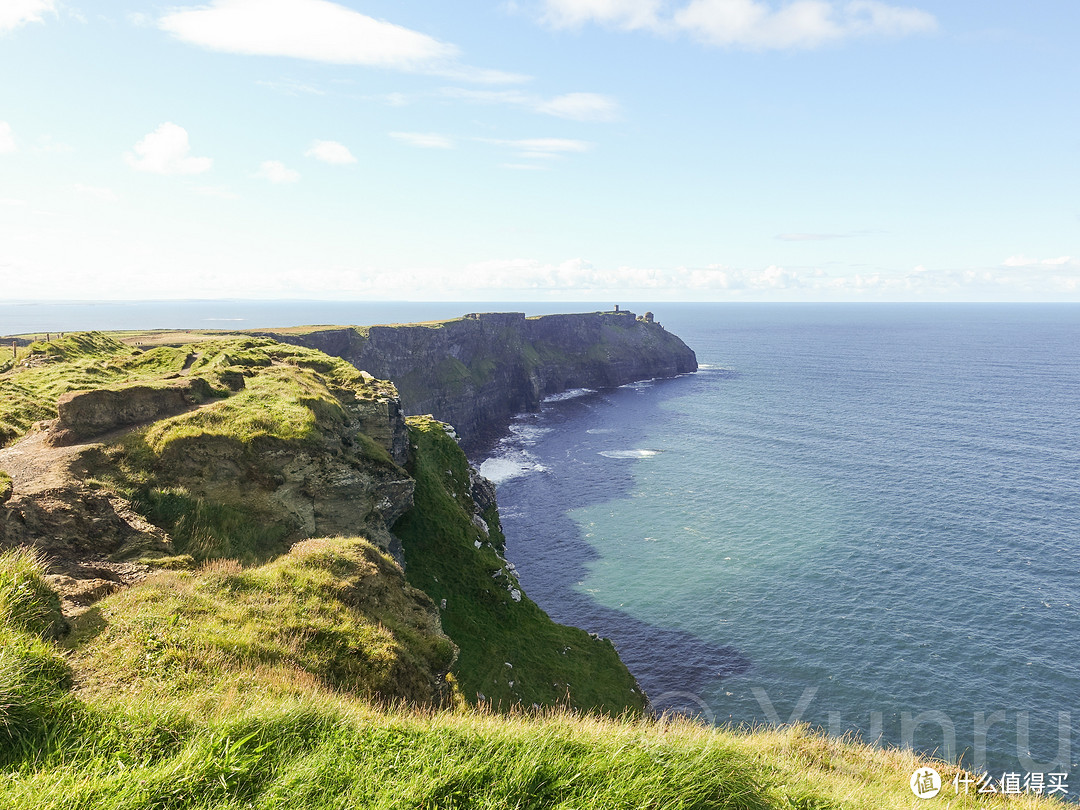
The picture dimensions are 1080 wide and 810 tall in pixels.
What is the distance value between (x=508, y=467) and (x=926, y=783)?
8852 centimetres

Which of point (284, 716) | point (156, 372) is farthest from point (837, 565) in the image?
point (156, 372)

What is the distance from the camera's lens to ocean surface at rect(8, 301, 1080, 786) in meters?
41.1

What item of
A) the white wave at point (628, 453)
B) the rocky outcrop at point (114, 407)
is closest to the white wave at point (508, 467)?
the white wave at point (628, 453)

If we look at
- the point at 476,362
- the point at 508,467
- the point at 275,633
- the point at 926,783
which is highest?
the point at 476,362

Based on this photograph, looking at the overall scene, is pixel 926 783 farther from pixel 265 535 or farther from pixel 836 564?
pixel 836 564

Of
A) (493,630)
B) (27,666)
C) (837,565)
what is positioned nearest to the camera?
(27,666)

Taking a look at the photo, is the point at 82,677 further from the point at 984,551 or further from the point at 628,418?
the point at 628,418

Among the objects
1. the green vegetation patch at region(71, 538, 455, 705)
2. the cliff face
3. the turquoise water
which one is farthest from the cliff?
the cliff face

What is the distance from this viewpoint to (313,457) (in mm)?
31688

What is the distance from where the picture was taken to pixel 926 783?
52.5ft

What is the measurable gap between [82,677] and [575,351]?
619 feet

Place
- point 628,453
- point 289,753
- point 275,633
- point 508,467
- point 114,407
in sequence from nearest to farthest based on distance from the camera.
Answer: point 289,753 < point 275,633 < point 114,407 < point 508,467 < point 628,453

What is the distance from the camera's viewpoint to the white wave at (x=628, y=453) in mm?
106188

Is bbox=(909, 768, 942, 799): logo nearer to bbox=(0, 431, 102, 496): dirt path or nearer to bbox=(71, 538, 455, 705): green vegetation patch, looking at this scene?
bbox=(71, 538, 455, 705): green vegetation patch
